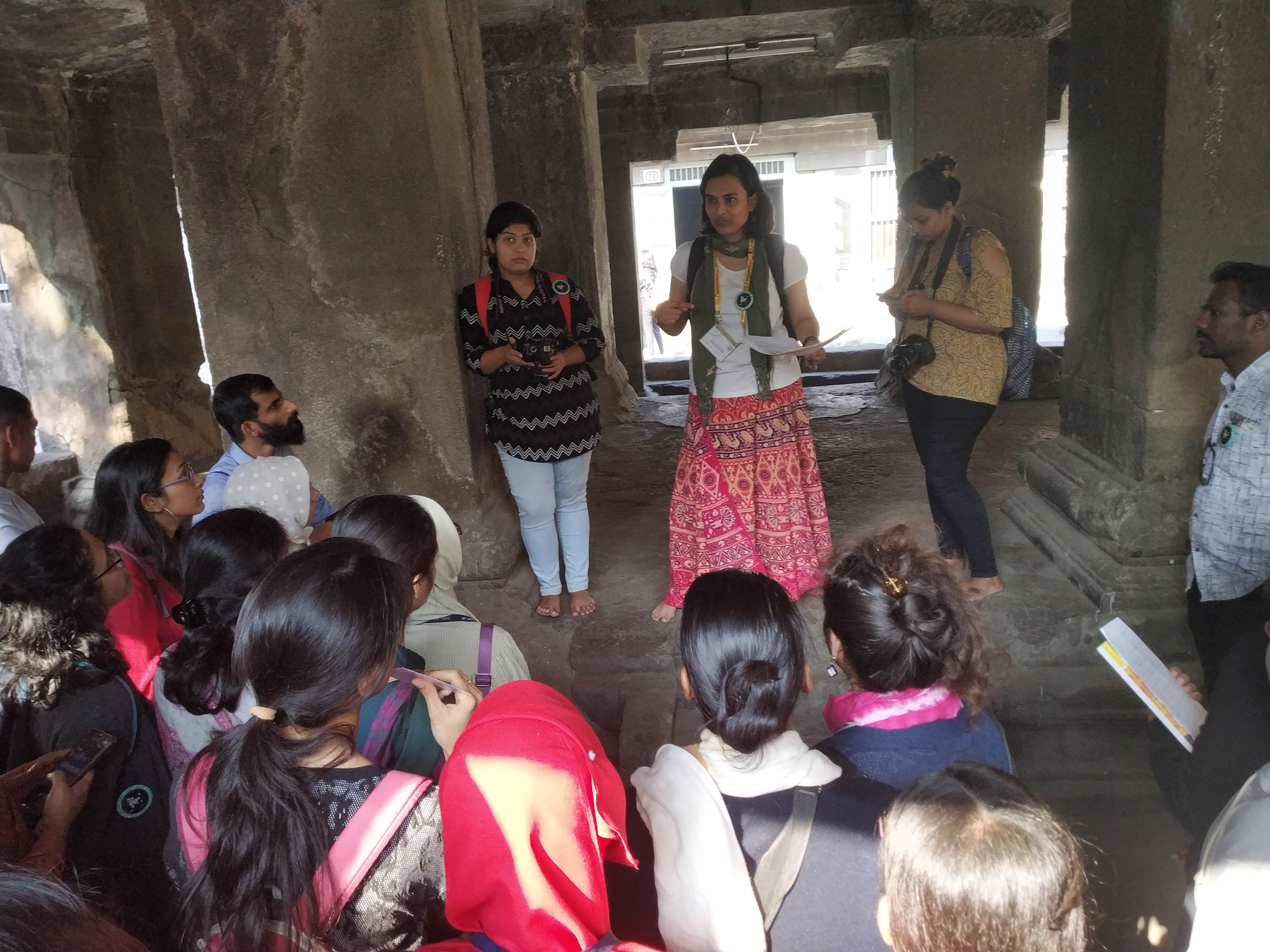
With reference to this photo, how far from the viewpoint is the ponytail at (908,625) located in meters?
1.49

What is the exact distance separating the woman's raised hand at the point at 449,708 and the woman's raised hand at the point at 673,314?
169cm

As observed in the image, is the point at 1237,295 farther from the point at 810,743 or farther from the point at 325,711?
the point at 325,711

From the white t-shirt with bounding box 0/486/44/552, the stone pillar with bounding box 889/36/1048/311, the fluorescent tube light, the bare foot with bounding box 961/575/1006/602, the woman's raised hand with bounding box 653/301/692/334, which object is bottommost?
the bare foot with bounding box 961/575/1006/602

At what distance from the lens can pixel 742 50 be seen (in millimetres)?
7316

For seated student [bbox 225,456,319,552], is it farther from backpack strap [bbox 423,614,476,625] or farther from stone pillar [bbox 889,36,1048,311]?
stone pillar [bbox 889,36,1048,311]

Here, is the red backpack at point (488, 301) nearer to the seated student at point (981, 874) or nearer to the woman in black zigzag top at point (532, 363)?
the woman in black zigzag top at point (532, 363)

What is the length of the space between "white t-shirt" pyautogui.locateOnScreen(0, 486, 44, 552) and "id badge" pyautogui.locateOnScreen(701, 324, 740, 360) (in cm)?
198

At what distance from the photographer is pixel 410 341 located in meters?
3.28

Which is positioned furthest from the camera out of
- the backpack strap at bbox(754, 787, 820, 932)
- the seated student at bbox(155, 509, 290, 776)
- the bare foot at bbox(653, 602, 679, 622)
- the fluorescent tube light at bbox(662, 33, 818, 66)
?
the fluorescent tube light at bbox(662, 33, 818, 66)

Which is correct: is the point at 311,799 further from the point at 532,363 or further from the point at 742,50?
the point at 742,50

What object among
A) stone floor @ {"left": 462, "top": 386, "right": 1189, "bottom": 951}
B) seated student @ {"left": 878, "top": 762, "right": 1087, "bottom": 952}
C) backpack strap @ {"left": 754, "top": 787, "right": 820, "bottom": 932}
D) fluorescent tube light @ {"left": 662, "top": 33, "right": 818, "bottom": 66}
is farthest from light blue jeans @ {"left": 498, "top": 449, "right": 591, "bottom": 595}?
fluorescent tube light @ {"left": 662, "top": 33, "right": 818, "bottom": 66}

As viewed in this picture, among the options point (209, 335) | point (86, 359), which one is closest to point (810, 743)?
point (209, 335)

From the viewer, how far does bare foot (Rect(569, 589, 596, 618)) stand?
3.29 metres

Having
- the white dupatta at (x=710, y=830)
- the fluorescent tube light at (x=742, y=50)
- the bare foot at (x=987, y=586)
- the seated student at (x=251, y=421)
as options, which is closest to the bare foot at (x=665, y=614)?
the bare foot at (x=987, y=586)
